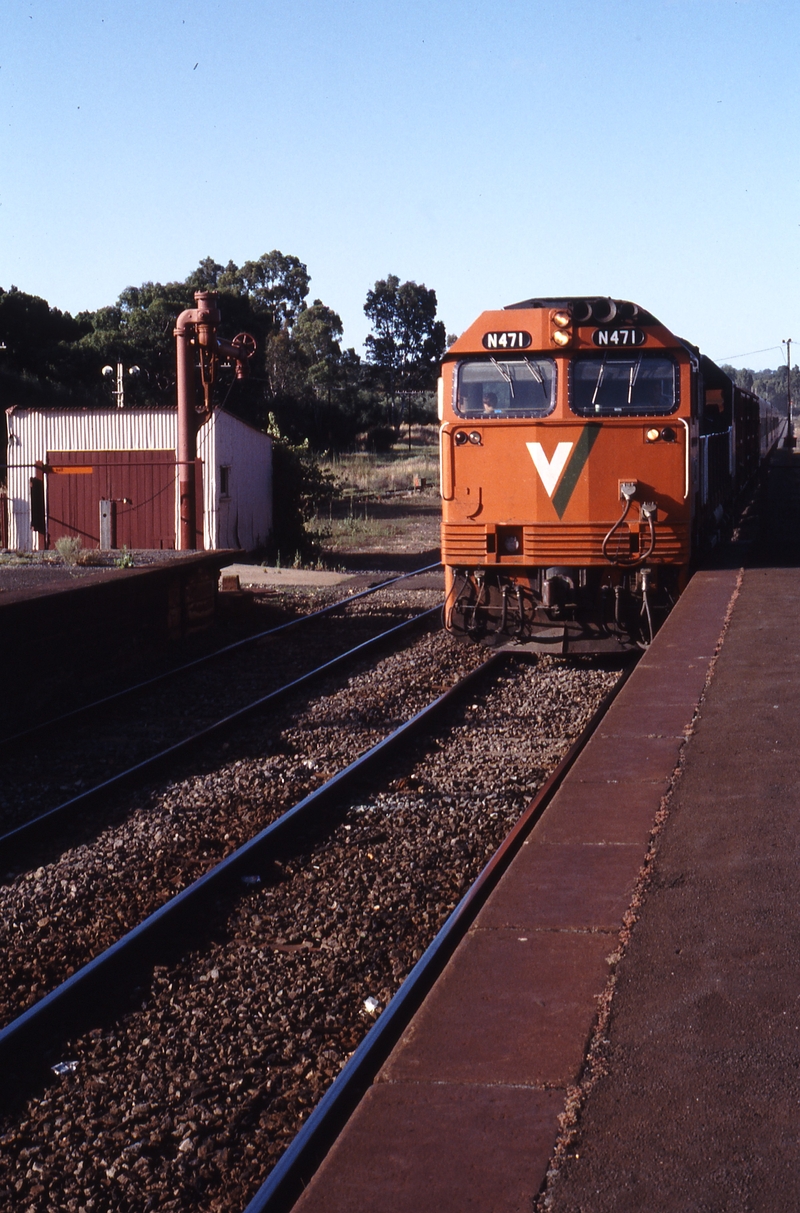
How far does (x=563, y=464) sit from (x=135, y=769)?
479 centimetres

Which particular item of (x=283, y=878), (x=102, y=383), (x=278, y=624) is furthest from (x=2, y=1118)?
(x=102, y=383)

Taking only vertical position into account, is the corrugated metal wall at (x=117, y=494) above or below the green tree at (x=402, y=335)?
below

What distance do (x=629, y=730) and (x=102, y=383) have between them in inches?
1973

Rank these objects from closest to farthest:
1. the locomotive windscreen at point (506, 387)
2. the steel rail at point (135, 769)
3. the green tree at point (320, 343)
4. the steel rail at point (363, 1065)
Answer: the steel rail at point (363, 1065) → the steel rail at point (135, 769) → the locomotive windscreen at point (506, 387) → the green tree at point (320, 343)

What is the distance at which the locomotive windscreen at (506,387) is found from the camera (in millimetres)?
10484

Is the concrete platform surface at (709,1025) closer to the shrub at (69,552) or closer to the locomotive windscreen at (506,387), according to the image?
the locomotive windscreen at (506,387)

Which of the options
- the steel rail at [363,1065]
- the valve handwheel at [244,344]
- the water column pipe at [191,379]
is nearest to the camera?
the steel rail at [363,1065]

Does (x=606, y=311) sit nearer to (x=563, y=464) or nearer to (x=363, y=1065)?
(x=563, y=464)

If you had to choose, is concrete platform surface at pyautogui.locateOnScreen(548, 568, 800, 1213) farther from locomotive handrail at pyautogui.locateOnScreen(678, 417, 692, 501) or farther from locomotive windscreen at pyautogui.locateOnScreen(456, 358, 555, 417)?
locomotive windscreen at pyautogui.locateOnScreen(456, 358, 555, 417)

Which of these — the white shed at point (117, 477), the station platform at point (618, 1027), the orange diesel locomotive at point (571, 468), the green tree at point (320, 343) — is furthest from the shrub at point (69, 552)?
the green tree at point (320, 343)

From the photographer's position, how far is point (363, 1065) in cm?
379

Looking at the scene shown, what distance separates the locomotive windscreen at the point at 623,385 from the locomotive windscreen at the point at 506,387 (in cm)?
26

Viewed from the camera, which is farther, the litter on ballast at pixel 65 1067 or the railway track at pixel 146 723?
the railway track at pixel 146 723

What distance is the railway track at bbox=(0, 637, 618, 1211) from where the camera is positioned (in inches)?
137
